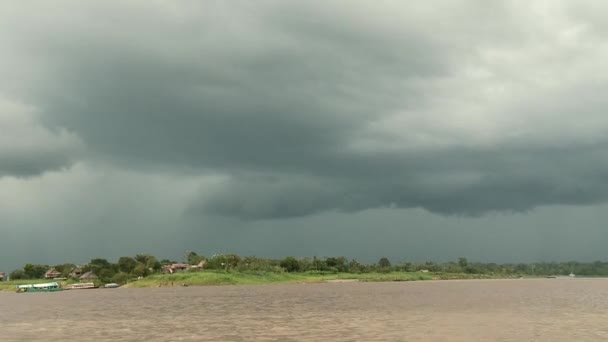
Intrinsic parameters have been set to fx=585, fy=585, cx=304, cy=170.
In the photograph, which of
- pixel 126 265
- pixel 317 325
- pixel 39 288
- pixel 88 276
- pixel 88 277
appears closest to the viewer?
pixel 317 325

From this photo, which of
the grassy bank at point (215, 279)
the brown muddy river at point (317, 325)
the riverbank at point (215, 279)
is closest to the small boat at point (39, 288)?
the riverbank at point (215, 279)

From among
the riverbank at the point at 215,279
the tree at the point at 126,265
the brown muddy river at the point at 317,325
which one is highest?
the tree at the point at 126,265

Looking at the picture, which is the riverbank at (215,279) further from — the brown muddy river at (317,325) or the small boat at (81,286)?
the brown muddy river at (317,325)

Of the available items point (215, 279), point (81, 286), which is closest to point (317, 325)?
point (215, 279)

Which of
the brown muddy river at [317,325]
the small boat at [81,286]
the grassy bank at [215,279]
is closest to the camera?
the brown muddy river at [317,325]

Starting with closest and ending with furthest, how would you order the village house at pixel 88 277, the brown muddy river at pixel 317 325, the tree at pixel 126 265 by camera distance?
the brown muddy river at pixel 317 325 < the village house at pixel 88 277 < the tree at pixel 126 265

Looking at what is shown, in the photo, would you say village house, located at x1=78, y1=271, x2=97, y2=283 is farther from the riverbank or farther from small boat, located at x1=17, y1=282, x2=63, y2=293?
small boat, located at x1=17, y1=282, x2=63, y2=293

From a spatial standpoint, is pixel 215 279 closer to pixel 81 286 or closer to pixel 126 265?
pixel 81 286

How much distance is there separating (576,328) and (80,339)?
36541mm

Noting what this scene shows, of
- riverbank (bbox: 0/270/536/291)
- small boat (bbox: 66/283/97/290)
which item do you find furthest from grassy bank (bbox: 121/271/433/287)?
small boat (bbox: 66/283/97/290)

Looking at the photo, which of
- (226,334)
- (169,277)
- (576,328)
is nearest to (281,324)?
(226,334)

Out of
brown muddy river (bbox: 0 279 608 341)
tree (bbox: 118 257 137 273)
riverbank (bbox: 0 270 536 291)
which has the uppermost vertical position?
tree (bbox: 118 257 137 273)

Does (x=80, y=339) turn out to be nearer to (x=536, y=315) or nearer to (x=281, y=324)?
(x=281, y=324)

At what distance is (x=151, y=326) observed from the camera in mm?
49156
